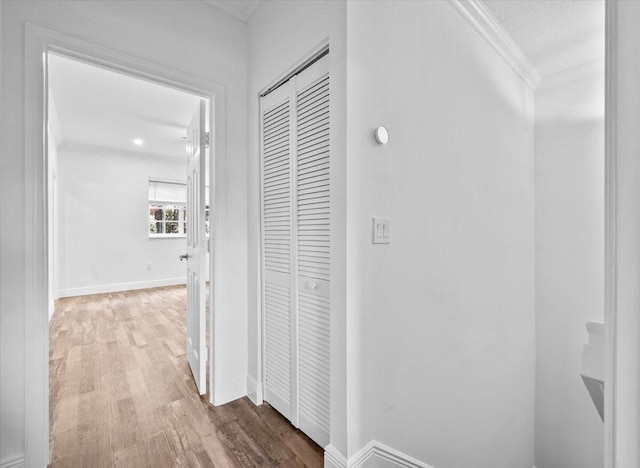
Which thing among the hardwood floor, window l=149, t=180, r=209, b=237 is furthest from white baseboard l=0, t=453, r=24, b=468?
window l=149, t=180, r=209, b=237

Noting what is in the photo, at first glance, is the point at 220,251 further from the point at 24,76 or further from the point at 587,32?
the point at 587,32

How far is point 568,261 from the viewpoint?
107 inches

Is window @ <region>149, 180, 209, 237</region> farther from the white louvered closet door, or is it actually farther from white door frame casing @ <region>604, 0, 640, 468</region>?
white door frame casing @ <region>604, 0, 640, 468</region>

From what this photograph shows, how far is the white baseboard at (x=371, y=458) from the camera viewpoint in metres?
1.35

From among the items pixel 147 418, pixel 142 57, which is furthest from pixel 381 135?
→ pixel 147 418

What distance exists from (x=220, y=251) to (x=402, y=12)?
1738 millimetres

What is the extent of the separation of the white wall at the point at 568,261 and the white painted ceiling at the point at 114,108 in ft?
12.0

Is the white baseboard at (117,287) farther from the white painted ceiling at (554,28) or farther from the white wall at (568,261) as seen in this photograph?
the white painted ceiling at (554,28)

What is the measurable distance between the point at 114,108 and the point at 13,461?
3.85m

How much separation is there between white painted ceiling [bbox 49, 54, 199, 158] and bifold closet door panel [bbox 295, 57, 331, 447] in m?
1.74

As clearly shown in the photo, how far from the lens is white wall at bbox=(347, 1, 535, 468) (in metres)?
1.41

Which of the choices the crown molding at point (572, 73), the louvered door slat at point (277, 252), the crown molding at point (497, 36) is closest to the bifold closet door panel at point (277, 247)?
the louvered door slat at point (277, 252)

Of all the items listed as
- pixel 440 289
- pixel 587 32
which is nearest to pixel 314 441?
pixel 440 289

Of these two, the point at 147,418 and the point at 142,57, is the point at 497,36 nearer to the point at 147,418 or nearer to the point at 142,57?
the point at 142,57
